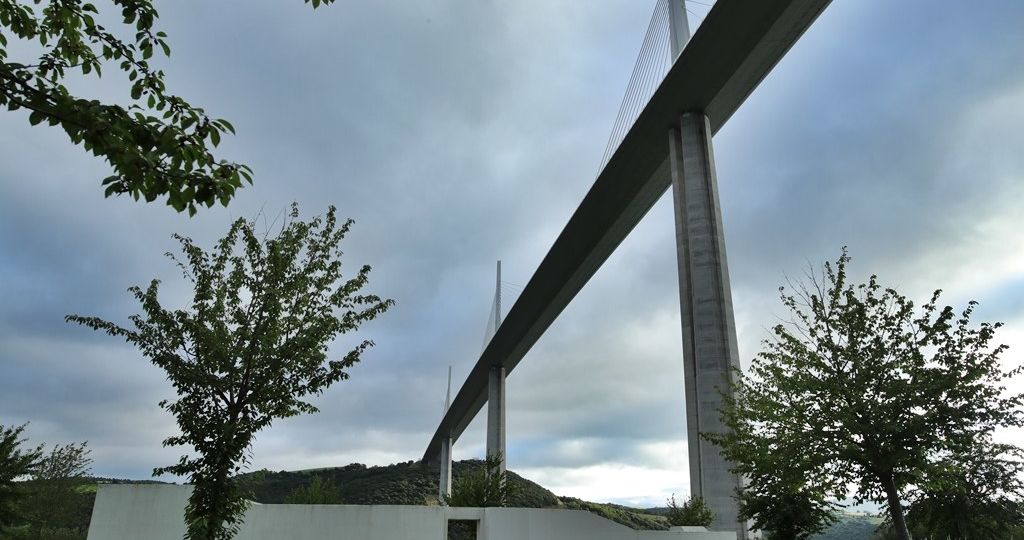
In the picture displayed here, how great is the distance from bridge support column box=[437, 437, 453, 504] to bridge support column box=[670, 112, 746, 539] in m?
56.4

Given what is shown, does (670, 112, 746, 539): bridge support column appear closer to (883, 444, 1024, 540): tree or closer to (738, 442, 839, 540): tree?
(738, 442, 839, 540): tree

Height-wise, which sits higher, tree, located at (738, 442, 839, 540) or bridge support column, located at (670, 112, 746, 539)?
bridge support column, located at (670, 112, 746, 539)

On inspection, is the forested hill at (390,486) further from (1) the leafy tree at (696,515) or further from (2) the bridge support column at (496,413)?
(1) the leafy tree at (696,515)

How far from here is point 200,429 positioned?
10438mm

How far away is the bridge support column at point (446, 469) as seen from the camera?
7400 centimetres

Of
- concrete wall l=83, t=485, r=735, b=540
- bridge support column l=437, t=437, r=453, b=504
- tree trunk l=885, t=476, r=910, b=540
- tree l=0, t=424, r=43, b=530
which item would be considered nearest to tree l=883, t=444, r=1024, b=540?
tree trunk l=885, t=476, r=910, b=540

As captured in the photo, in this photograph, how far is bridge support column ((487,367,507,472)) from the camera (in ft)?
169

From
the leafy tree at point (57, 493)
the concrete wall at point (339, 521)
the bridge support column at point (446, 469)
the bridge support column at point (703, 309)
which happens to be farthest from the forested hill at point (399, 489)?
the concrete wall at point (339, 521)

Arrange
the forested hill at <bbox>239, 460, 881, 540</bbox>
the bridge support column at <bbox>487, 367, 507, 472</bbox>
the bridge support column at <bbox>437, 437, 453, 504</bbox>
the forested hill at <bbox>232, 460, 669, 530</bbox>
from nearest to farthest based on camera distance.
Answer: the bridge support column at <bbox>487, 367, 507, 472</bbox> < the forested hill at <bbox>239, 460, 881, 540</bbox> < the forested hill at <bbox>232, 460, 669, 530</bbox> < the bridge support column at <bbox>437, 437, 453, 504</bbox>

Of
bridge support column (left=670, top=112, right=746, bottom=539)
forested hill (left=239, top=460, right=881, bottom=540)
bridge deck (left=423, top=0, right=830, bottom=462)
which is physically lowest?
forested hill (left=239, top=460, right=881, bottom=540)

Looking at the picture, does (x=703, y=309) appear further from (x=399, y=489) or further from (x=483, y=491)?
(x=399, y=489)

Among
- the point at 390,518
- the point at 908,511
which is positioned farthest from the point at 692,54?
the point at 390,518

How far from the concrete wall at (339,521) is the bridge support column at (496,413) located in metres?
34.9

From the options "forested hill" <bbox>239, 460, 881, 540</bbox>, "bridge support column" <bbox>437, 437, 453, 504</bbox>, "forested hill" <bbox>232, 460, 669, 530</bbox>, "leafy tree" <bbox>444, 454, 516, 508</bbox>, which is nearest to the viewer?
"leafy tree" <bbox>444, 454, 516, 508</bbox>
